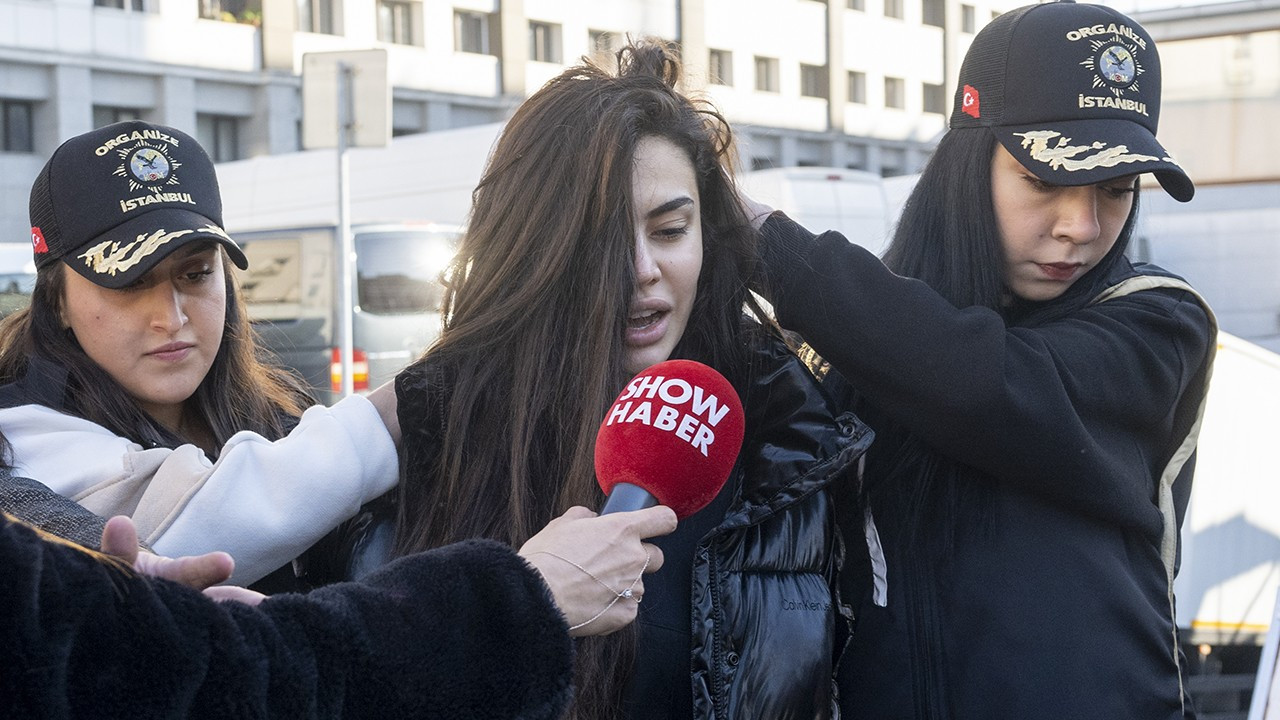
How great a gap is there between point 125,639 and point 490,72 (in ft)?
90.2

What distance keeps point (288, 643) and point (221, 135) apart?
999 inches

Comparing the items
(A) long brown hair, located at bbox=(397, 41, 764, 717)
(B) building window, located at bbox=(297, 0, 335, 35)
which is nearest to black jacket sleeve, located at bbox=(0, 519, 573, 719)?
(A) long brown hair, located at bbox=(397, 41, 764, 717)

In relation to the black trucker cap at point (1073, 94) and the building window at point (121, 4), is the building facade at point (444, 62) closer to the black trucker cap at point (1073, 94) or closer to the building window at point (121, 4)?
the building window at point (121, 4)

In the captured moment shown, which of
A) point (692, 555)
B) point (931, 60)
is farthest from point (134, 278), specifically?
point (931, 60)

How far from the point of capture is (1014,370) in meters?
2.00

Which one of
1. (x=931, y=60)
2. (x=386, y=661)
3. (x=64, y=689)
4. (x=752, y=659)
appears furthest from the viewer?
(x=931, y=60)

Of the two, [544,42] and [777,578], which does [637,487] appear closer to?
[777,578]

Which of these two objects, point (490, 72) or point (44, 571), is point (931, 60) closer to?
point (490, 72)

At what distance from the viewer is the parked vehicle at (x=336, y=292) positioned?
974 centimetres

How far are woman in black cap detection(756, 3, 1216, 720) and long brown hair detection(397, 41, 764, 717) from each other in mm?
270

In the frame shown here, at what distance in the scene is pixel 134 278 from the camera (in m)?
2.26

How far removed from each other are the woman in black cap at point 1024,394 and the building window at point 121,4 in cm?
2375

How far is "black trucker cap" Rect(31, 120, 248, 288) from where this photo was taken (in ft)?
7.45

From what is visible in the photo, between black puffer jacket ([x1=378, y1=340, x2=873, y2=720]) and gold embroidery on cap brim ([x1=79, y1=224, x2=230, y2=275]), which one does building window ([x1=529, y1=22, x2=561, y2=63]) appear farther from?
black puffer jacket ([x1=378, y1=340, x2=873, y2=720])
